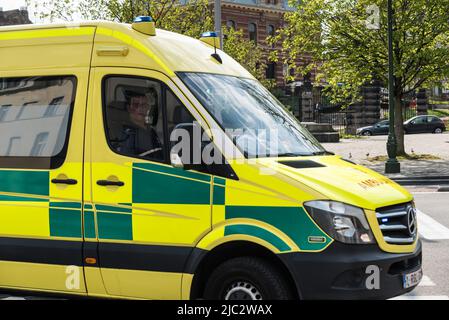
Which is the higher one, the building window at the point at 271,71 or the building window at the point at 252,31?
the building window at the point at 252,31

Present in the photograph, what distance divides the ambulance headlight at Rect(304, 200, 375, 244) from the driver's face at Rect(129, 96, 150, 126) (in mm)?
1556

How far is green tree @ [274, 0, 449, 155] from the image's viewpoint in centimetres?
2202

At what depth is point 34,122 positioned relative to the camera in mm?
5684

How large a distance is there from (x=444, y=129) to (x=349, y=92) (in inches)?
820

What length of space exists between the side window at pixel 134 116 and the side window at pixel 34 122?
1.23 ft

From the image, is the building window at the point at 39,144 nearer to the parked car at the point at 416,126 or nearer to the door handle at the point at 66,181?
the door handle at the point at 66,181

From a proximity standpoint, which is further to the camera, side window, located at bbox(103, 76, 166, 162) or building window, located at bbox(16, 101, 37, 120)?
building window, located at bbox(16, 101, 37, 120)

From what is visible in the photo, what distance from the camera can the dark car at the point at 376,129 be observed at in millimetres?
43116

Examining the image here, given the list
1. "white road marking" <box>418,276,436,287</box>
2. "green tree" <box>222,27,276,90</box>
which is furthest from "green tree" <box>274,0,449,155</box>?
"white road marking" <box>418,276,436,287</box>

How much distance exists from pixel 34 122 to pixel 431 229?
260 inches

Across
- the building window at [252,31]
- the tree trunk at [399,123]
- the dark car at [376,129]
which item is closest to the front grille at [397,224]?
the tree trunk at [399,123]

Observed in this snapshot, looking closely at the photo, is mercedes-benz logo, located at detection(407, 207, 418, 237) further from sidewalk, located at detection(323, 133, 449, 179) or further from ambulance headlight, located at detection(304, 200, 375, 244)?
sidewalk, located at detection(323, 133, 449, 179)

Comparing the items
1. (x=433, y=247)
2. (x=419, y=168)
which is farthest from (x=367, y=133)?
(x=433, y=247)
